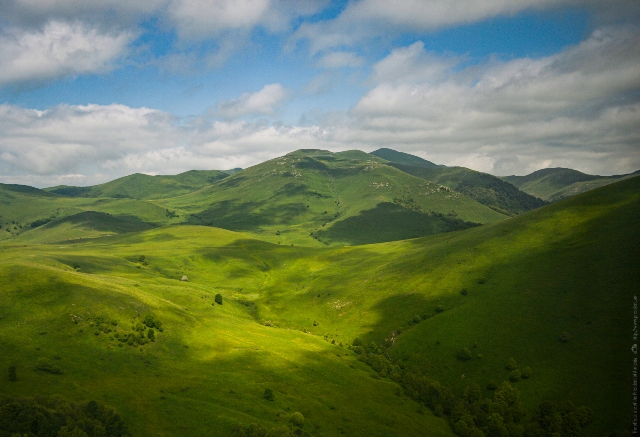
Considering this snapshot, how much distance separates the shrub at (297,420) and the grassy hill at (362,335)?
142 centimetres

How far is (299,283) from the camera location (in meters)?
195

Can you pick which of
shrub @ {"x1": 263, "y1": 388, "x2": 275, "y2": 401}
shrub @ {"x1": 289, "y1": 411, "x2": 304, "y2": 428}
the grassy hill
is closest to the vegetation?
the grassy hill

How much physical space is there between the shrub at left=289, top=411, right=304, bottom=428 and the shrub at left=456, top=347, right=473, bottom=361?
186 feet

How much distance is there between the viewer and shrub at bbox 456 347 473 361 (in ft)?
341

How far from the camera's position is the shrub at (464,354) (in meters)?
104

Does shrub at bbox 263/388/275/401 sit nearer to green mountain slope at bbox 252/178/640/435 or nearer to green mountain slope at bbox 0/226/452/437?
green mountain slope at bbox 0/226/452/437

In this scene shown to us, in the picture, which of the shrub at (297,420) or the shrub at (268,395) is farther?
the shrub at (268,395)

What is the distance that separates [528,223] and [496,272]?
135ft

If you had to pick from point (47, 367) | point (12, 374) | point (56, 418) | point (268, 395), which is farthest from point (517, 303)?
point (12, 374)

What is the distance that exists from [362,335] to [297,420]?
6591cm

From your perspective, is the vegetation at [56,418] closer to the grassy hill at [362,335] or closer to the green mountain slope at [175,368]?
the green mountain slope at [175,368]

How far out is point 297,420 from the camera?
67.4 metres

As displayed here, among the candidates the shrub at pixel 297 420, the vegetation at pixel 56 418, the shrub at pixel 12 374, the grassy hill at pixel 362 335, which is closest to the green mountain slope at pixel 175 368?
the grassy hill at pixel 362 335

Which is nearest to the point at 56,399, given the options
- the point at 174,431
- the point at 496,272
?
the point at 174,431
